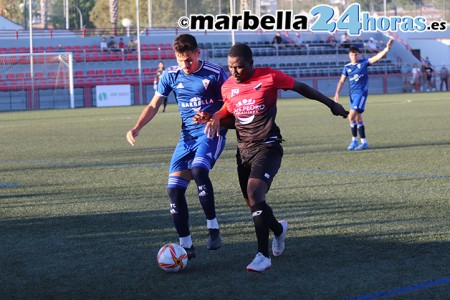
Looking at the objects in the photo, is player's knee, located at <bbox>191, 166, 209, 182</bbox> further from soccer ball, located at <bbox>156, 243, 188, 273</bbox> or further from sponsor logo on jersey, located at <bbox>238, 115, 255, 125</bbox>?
soccer ball, located at <bbox>156, 243, 188, 273</bbox>

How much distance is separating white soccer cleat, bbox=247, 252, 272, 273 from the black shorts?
2.12ft

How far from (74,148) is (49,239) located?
1061cm

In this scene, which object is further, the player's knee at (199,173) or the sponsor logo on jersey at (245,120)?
the player's knee at (199,173)

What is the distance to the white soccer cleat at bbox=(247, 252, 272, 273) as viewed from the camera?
20.6ft

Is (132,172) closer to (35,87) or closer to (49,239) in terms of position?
(49,239)

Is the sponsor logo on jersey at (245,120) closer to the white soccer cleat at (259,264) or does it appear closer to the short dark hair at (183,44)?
the short dark hair at (183,44)

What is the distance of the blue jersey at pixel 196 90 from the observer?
24.3 feet

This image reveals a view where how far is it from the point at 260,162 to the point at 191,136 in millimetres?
887

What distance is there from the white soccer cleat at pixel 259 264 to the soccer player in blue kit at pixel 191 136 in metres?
0.76

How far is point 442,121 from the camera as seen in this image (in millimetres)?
23703

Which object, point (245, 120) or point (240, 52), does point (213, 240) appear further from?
point (240, 52)

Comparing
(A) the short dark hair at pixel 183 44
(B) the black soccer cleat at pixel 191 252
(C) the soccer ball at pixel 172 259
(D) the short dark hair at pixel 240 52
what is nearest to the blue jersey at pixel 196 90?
(A) the short dark hair at pixel 183 44

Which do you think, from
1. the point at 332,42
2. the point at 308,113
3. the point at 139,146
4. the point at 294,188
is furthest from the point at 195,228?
the point at 332,42

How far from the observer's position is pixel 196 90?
24.3ft
